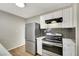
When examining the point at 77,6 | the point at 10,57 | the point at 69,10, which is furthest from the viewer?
the point at 69,10

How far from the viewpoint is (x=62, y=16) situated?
55.0 inches

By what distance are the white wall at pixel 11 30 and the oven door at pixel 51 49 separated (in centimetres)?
48

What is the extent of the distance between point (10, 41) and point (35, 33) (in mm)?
494

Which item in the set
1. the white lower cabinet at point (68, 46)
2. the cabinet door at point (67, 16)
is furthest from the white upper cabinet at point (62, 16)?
the white lower cabinet at point (68, 46)

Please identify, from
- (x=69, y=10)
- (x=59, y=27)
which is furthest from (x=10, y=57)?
(x=69, y=10)

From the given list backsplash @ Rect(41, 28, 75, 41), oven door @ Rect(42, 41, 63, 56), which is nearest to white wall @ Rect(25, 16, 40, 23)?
backsplash @ Rect(41, 28, 75, 41)

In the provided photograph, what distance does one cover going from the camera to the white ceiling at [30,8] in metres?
1.17

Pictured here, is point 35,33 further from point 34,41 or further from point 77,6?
point 77,6

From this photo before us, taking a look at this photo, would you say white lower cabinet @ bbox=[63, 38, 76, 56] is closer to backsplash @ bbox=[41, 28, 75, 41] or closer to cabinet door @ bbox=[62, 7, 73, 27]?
backsplash @ bbox=[41, 28, 75, 41]

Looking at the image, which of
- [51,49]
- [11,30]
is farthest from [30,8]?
[51,49]

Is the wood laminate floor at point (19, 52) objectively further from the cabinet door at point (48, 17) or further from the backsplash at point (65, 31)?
the cabinet door at point (48, 17)

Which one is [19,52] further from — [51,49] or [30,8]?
[30,8]

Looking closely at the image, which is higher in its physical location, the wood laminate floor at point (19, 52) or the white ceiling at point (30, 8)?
the white ceiling at point (30, 8)

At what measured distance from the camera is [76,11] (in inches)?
50.3
